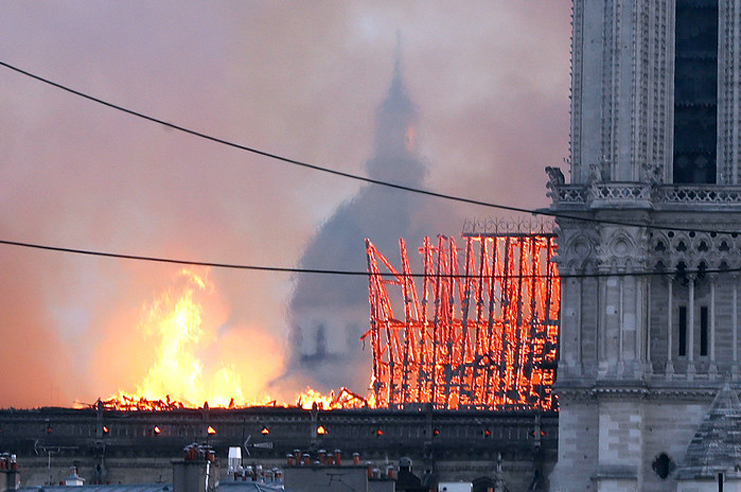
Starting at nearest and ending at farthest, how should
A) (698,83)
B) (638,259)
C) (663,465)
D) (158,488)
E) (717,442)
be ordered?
(158,488) → (717,442) → (638,259) → (663,465) → (698,83)

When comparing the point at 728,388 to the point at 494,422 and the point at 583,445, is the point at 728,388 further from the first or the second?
the point at 494,422

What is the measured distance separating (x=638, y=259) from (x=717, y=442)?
9.53m

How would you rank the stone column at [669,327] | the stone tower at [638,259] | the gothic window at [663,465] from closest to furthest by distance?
the stone tower at [638,259] → the gothic window at [663,465] → the stone column at [669,327]

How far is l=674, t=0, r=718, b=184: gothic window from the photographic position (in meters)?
139

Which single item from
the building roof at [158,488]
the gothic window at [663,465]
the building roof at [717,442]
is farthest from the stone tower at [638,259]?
the building roof at [158,488]

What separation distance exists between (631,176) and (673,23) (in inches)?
326

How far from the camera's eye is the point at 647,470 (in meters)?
135

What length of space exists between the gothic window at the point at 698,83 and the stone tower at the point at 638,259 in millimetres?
641

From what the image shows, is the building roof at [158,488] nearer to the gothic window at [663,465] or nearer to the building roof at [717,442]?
the building roof at [717,442]

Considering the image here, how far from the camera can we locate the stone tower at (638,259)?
5310 inches

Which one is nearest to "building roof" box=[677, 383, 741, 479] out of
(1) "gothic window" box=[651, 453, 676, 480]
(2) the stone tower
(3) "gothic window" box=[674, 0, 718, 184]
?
(2) the stone tower

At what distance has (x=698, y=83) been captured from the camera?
139 meters

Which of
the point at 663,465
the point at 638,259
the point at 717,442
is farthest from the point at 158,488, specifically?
the point at 663,465

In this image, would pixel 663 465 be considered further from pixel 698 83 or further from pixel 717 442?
pixel 698 83
